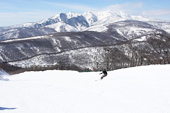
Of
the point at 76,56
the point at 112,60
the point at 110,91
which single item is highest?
the point at 110,91

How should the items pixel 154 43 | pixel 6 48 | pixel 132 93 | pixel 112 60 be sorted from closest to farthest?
pixel 132 93 < pixel 154 43 < pixel 112 60 < pixel 6 48

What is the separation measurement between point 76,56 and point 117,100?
453 feet

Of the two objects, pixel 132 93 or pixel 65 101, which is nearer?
pixel 65 101

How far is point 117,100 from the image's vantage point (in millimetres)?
11516

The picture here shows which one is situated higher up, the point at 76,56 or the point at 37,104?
the point at 37,104

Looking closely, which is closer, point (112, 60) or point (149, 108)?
point (149, 108)

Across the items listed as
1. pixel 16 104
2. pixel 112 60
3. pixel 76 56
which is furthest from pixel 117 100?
pixel 76 56

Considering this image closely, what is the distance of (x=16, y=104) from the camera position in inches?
416

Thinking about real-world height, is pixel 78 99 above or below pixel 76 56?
above

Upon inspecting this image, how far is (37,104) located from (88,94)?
4.46 meters

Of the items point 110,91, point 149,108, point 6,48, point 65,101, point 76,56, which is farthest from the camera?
point 6,48

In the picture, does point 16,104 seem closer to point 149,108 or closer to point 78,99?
point 78,99

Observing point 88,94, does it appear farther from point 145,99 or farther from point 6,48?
point 6,48

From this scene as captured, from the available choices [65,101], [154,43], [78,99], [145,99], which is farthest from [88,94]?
[154,43]
